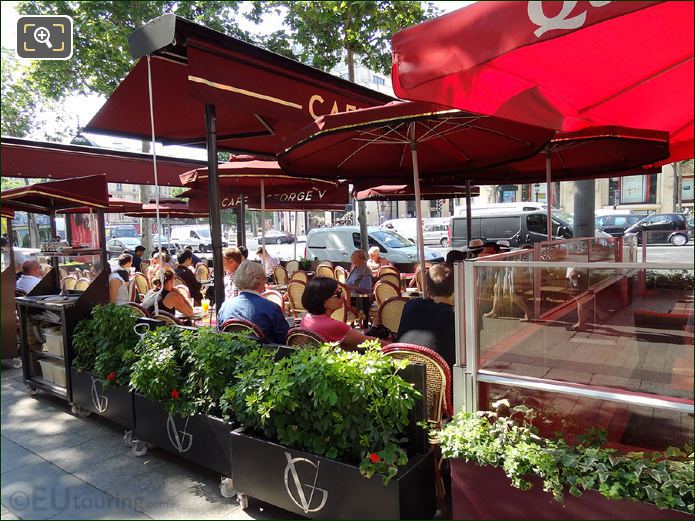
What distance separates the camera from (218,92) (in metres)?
3.43

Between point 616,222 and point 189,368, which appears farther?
point 616,222

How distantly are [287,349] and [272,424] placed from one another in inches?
19.6

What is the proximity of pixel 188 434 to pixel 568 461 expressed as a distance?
2390 millimetres

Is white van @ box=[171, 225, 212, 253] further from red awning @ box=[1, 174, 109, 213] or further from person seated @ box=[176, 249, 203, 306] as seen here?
red awning @ box=[1, 174, 109, 213]

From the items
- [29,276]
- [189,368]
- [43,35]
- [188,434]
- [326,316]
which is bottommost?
[188,434]

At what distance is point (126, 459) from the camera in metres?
3.62

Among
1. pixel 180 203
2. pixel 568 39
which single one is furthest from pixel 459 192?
pixel 568 39

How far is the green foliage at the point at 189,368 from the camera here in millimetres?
3148

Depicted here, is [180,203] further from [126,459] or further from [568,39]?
[568,39]

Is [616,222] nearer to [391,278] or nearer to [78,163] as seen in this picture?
[391,278]

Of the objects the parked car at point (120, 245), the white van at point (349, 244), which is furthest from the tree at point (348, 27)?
the parked car at point (120, 245)

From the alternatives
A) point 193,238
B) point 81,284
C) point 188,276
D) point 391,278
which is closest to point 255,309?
point 391,278

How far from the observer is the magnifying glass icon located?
9.05ft

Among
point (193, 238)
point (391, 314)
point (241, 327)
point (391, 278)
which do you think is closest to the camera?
point (241, 327)
